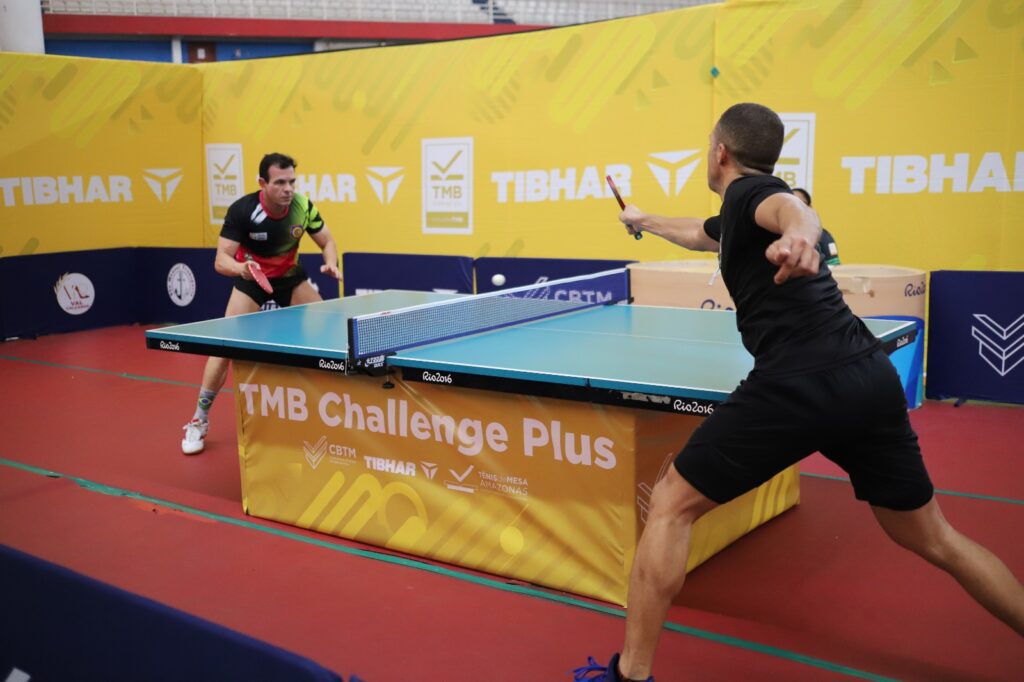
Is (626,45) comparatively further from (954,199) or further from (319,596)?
(319,596)

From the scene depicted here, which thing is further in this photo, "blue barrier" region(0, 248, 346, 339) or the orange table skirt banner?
"blue barrier" region(0, 248, 346, 339)


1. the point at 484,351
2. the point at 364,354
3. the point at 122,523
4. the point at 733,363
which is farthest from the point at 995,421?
the point at 122,523

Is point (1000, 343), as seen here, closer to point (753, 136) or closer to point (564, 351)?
point (564, 351)

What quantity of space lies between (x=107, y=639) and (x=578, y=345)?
2.60 metres

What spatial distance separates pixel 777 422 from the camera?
109 inches

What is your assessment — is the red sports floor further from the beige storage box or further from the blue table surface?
the beige storage box

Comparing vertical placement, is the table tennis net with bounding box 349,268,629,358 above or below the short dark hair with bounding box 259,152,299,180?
below

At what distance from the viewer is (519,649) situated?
3484 mm

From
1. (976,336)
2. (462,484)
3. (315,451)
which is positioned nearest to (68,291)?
(315,451)

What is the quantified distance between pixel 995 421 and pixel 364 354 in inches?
182

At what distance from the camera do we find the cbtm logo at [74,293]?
10.5m

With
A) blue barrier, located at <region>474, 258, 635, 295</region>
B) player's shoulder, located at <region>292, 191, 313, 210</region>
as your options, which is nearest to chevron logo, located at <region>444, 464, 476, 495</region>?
player's shoulder, located at <region>292, 191, 313, 210</region>

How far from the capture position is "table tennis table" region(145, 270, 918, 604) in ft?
12.5

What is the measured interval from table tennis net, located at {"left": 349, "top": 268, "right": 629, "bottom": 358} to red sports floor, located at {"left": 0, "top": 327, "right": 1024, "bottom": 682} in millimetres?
979
